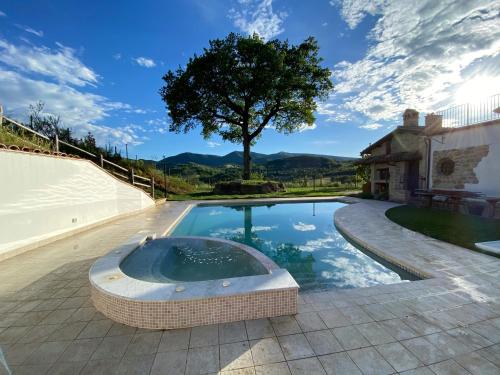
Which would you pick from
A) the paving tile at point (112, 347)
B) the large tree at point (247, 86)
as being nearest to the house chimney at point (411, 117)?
the large tree at point (247, 86)

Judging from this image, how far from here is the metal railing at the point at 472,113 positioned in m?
9.06

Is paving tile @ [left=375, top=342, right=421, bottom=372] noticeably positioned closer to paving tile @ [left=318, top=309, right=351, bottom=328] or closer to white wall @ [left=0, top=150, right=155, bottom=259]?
paving tile @ [left=318, top=309, right=351, bottom=328]

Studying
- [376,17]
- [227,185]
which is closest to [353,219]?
[376,17]

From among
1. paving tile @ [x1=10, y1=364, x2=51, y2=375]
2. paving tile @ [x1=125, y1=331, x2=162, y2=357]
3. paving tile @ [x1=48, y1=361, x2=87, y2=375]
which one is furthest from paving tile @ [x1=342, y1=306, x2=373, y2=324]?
paving tile @ [x1=10, y1=364, x2=51, y2=375]

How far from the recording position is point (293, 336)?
7.47 feet

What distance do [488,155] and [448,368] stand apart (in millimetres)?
10783

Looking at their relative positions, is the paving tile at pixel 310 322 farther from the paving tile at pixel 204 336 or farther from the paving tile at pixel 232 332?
the paving tile at pixel 204 336

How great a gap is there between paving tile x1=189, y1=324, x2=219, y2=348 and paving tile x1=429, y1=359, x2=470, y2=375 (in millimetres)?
1894

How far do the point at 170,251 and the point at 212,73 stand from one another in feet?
50.4

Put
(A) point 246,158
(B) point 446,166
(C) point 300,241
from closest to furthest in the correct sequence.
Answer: (C) point 300,241 → (B) point 446,166 → (A) point 246,158

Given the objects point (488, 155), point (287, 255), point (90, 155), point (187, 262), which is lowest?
point (287, 255)

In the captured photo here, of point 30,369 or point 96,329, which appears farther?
point 96,329

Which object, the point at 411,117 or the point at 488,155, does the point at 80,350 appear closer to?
the point at 488,155

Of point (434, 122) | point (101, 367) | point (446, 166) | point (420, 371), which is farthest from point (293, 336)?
point (434, 122)
